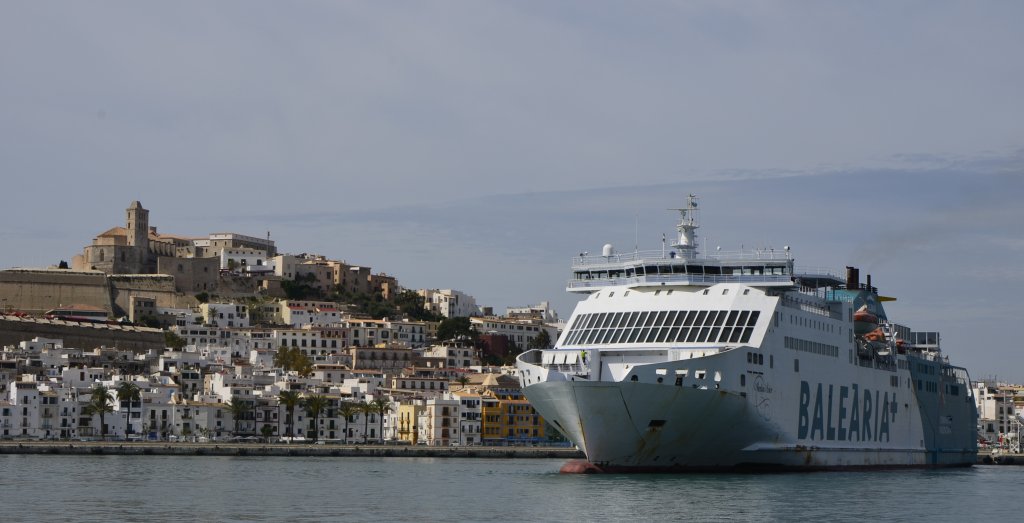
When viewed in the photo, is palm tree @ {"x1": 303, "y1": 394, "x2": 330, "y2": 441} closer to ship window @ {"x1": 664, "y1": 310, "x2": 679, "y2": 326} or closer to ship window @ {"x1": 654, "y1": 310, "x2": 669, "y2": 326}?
ship window @ {"x1": 654, "y1": 310, "x2": 669, "y2": 326}

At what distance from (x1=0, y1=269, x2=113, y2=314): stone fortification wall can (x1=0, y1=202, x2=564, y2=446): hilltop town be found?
0.44 ft

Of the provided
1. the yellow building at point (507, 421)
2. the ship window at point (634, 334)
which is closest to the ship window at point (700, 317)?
the ship window at point (634, 334)

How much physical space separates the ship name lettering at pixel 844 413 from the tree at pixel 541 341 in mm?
82269

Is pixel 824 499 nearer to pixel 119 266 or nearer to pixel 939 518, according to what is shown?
pixel 939 518

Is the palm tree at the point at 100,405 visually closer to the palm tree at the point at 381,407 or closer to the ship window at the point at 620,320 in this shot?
the palm tree at the point at 381,407

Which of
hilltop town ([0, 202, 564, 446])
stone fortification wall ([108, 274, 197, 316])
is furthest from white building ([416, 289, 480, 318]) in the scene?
stone fortification wall ([108, 274, 197, 316])

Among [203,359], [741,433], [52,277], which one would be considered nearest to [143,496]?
[741,433]

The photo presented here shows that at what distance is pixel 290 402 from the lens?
96125 mm

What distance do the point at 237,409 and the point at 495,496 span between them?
170ft

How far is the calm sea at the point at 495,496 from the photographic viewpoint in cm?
3975

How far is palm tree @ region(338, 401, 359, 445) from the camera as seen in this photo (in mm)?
97250

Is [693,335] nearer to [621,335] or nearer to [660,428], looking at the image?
[621,335]

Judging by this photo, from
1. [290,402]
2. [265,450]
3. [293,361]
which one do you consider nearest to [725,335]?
[265,450]

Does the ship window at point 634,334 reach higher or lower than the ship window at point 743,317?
lower
